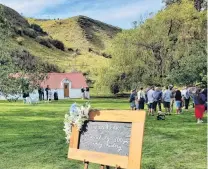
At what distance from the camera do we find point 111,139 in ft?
25.5

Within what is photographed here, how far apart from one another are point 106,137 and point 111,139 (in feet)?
0.47

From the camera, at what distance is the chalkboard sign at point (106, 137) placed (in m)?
7.50

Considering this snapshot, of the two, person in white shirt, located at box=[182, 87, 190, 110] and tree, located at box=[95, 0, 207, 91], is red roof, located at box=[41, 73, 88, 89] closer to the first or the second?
tree, located at box=[95, 0, 207, 91]

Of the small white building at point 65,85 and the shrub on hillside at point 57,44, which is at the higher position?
the shrub on hillside at point 57,44

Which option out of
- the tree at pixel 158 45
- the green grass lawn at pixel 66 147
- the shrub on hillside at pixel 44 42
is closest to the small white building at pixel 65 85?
the tree at pixel 158 45

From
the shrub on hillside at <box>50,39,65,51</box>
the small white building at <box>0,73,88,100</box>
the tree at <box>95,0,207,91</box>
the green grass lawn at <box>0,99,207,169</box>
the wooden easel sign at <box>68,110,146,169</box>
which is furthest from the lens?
the shrub on hillside at <box>50,39,65,51</box>

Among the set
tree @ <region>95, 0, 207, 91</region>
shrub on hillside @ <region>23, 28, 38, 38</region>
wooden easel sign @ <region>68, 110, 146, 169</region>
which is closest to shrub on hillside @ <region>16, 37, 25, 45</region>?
shrub on hillside @ <region>23, 28, 38, 38</region>

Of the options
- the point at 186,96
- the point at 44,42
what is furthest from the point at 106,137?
the point at 44,42

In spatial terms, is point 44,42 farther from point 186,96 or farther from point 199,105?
point 199,105

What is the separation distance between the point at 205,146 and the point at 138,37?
40.5m

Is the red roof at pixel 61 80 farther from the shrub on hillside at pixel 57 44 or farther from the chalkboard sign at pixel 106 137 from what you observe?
the shrub on hillside at pixel 57 44

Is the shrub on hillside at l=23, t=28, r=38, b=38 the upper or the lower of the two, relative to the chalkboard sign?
upper

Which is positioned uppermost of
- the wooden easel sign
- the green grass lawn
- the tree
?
the tree

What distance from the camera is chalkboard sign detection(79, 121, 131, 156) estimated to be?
750cm
